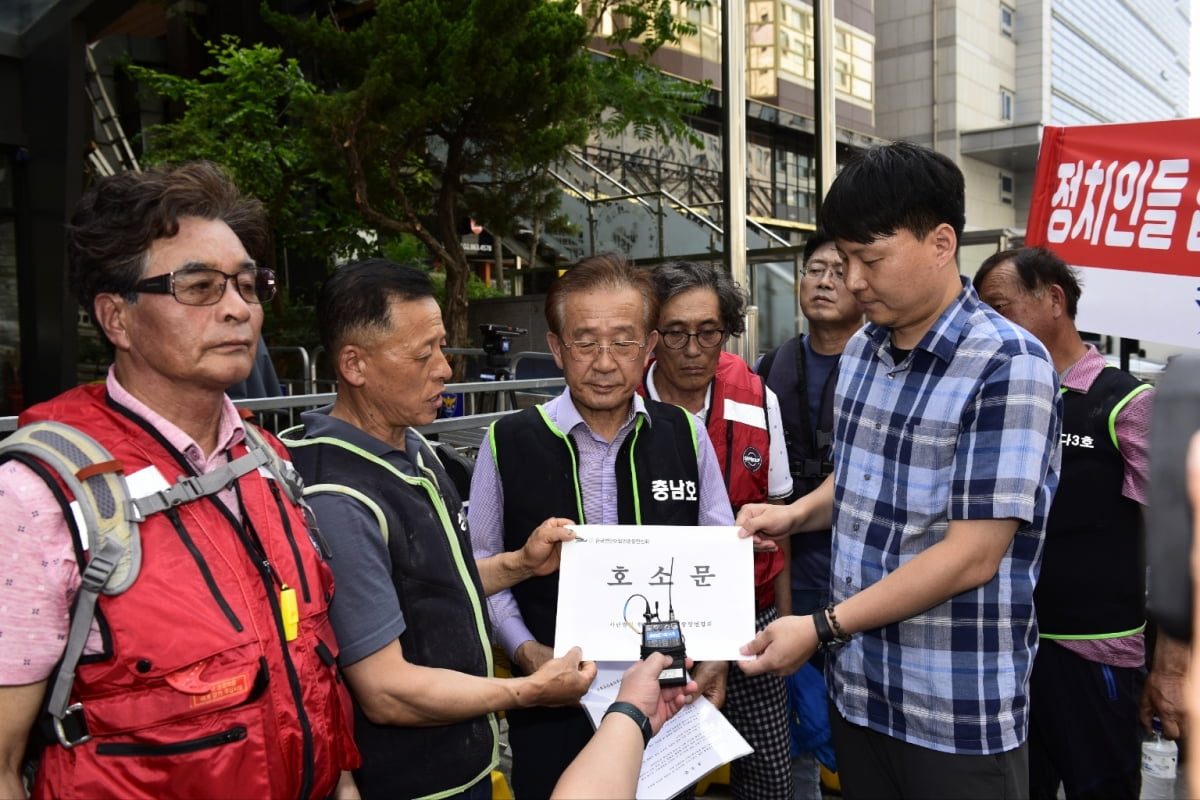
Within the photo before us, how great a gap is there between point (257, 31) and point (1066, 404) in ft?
65.9

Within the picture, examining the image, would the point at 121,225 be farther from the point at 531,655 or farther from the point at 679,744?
the point at 679,744

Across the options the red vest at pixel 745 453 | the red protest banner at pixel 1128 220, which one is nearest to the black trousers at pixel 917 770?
the red vest at pixel 745 453

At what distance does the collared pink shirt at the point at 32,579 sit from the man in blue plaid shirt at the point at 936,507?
1484mm

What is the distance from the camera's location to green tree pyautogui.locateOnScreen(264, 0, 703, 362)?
11.2 meters

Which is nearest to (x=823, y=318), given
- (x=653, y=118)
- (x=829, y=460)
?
(x=829, y=460)

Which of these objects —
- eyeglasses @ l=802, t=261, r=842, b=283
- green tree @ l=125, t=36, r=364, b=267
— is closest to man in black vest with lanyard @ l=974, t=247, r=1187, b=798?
eyeglasses @ l=802, t=261, r=842, b=283

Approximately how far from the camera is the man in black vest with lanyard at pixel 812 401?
339cm

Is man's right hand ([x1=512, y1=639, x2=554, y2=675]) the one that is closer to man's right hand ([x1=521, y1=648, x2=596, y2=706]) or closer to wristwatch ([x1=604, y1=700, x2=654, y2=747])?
man's right hand ([x1=521, y1=648, x2=596, y2=706])

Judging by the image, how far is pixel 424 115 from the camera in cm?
1122

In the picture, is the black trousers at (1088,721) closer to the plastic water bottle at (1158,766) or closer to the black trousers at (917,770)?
the plastic water bottle at (1158,766)

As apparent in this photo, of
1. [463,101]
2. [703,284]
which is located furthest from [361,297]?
[463,101]

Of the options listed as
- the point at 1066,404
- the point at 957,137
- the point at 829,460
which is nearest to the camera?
the point at 1066,404

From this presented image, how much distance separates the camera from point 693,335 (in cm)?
319

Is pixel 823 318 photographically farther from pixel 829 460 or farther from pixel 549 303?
pixel 549 303
